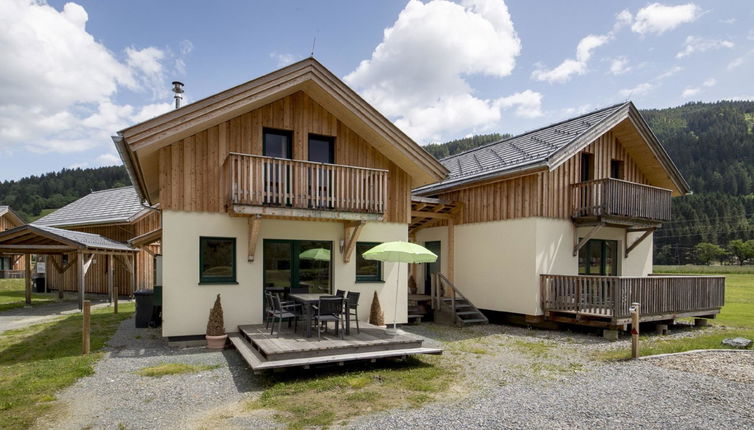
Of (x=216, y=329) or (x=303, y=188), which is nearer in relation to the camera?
(x=216, y=329)

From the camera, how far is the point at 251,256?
1030cm

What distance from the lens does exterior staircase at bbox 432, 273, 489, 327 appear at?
44.7 feet

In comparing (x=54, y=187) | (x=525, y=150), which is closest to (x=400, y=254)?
(x=525, y=150)

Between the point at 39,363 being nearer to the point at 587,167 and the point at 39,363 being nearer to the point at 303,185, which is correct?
the point at 303,185

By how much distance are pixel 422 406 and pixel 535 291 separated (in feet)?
26.5

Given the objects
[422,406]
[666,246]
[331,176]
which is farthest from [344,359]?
[666,246]

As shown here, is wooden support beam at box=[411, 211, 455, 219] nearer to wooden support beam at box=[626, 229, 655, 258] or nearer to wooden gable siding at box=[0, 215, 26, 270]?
wooden support beam at box=[626, 229, 655, 258]

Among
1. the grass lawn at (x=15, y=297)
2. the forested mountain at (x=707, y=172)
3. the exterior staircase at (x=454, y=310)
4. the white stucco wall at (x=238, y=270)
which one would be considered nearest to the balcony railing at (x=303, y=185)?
the white stucco wall at (x=238, y=270)

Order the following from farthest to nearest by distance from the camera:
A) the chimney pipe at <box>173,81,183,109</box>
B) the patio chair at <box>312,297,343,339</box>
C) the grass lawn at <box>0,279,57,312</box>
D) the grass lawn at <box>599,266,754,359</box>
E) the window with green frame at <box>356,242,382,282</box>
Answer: the grass lawn at <box>0,279,57,312</box> → the chimney pipe at <box>173,81,183,109</box> → the window with green frame at <box>356,242,382,282</box> → the grass lawn at <box>599,266,754,359</box> → the patio chair at <box>312,297,343,339</box>

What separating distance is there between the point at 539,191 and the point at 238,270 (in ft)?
29.5

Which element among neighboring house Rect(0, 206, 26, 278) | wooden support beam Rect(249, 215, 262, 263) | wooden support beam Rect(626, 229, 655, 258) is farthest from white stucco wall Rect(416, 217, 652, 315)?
neighboring house Rect(0, 206, 26, 278)

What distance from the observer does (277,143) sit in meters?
11.1

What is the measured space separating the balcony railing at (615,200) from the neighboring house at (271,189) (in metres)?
5.10

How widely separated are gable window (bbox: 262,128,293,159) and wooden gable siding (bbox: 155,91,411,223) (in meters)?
0.23
